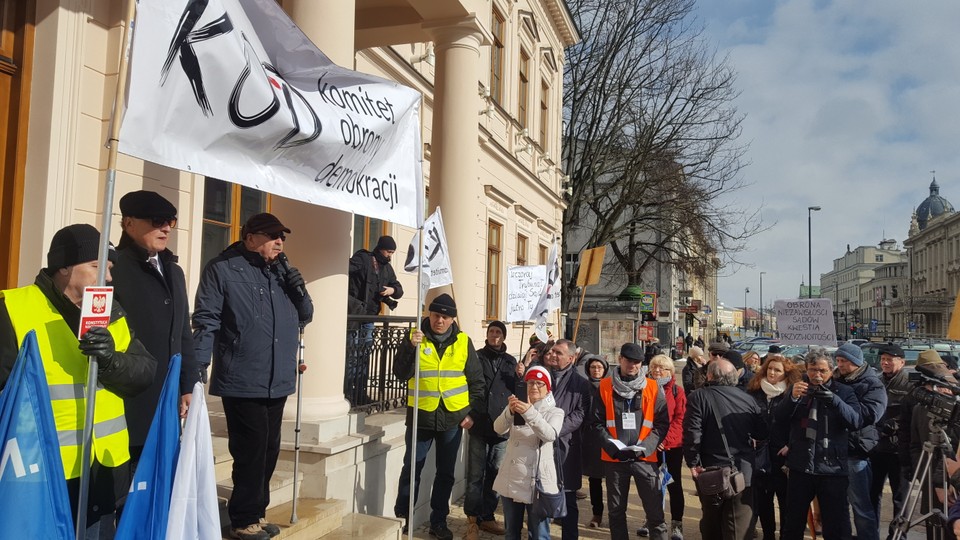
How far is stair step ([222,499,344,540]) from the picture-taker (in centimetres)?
434

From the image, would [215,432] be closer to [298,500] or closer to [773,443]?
[298,500]

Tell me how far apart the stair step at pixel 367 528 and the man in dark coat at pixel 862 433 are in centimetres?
382

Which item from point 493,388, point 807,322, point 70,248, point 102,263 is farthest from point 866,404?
point 70,248

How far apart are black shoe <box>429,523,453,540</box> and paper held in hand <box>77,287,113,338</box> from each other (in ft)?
13.9

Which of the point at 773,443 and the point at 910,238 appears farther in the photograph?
the point at 910,238

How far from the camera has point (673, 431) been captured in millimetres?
6707

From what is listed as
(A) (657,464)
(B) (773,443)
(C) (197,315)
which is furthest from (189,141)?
(B) (773,443)

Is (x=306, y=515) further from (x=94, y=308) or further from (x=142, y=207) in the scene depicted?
(x=94, y=308)

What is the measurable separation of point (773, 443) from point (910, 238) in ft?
435

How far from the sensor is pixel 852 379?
5.64 meters

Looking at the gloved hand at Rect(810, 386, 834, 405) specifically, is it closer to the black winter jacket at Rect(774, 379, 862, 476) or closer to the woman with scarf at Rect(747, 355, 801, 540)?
the black winter jacket at Rect(774, 379, 862, 476)

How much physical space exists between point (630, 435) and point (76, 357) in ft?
14.1

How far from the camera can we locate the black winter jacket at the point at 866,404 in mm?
5410

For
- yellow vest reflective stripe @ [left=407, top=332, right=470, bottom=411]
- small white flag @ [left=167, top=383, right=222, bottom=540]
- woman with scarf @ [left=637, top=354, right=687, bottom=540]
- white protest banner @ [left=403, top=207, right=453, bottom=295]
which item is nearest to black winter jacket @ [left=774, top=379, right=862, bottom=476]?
woman with scarf @ [left=637, top=354, right=687, bottom=540]
